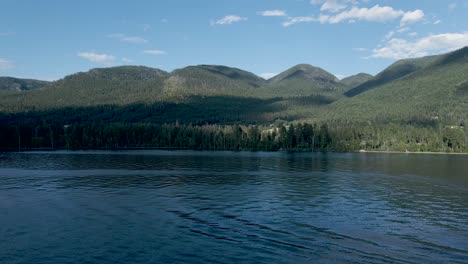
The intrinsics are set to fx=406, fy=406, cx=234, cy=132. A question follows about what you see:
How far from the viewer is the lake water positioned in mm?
33938

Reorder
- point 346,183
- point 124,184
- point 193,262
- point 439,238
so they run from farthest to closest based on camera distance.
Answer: point 346,183 → point 124,184 → point 439,238 → point 193,262

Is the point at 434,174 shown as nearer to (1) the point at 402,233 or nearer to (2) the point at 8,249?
(1) the point at 402,233

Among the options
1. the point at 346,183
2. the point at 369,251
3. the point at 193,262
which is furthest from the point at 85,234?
the point at 346,183

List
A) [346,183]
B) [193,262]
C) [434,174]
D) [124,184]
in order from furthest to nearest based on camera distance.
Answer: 1. [434,174]
2. [346,183]
3. [124,184]
4. [193,262]

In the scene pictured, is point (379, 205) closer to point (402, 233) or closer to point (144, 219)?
point (402, 233)

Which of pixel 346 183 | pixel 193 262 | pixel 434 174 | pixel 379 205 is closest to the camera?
pixel 193 262

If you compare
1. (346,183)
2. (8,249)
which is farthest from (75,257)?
(346,183)

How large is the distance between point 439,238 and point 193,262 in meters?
24.2

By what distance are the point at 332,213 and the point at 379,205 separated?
35.4 feet

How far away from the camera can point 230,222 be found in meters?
44.7

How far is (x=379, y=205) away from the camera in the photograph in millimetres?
57469

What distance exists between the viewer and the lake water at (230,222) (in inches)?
1336

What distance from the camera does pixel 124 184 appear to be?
254ft

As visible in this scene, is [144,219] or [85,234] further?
[144,219]
